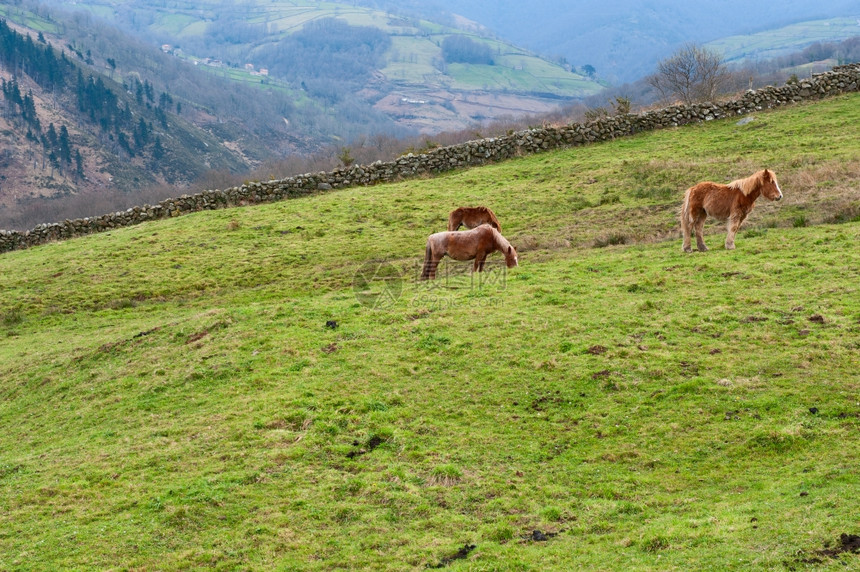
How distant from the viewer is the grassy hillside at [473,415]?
888 centimetres

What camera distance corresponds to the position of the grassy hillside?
888cm

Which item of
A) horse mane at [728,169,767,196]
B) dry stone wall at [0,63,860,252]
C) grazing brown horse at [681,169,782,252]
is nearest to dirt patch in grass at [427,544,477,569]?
grazing brown horse at [681,169,782,252]

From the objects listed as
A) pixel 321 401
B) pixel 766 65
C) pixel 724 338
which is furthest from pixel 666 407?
pixel 766 65

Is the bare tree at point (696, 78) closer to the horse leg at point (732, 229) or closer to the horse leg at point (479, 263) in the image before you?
the horse leg at point (732, 229)

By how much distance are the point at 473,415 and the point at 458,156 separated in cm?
2561

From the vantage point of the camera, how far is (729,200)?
59.4 ft

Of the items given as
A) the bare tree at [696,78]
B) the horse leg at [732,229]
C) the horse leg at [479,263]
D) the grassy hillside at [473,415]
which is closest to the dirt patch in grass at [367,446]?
the grassy hillside at [473,415]

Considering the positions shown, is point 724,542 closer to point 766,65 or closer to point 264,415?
point 264,415

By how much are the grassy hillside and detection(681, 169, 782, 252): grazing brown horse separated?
34.2 inches

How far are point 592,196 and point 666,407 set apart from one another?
1746cm

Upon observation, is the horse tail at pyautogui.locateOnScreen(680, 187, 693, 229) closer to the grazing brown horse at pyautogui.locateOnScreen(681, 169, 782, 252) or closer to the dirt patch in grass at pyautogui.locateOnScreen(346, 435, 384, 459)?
A: the grazing brown horse at pyautogui.locateOnScreen(681, 169, 782, 252)

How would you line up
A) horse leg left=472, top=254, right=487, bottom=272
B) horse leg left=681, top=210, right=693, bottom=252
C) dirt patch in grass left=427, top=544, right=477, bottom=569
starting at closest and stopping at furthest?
dirt patch in grass left=427, top=544, right=477, bottom=569 < horse leg left=681, top=210, right=693, bottom=252 < horse leg left=472, top=254, right=487, bottom=272

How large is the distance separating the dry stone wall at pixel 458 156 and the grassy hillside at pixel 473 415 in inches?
480

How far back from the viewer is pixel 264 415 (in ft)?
40.5
